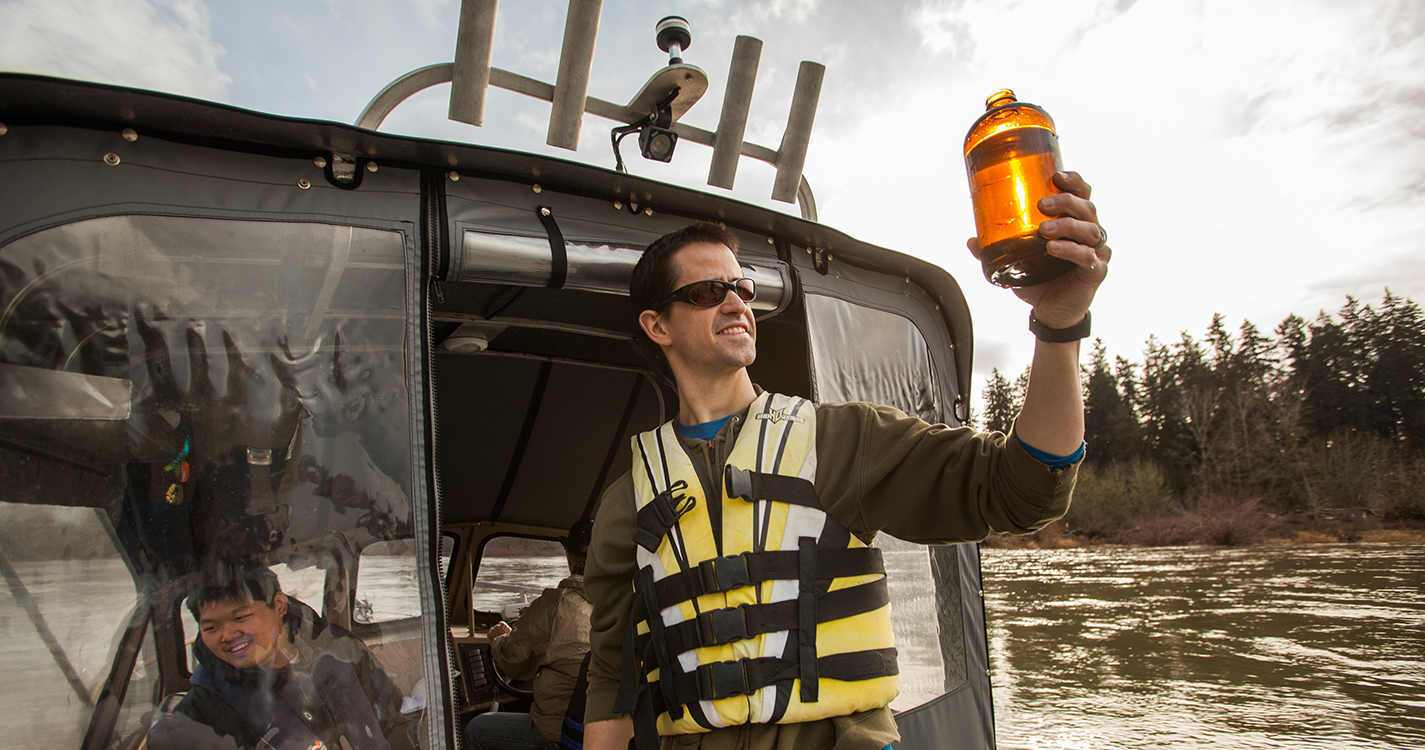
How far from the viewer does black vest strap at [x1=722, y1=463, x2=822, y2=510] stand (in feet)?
5.51

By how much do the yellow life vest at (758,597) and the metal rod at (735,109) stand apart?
320 cm

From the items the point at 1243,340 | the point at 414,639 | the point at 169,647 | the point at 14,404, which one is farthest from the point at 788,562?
the point at 1243,340

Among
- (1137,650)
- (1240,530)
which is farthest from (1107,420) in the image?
(1137,650)

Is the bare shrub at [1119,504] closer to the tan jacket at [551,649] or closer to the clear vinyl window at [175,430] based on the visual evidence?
the tan jacket at [551,649]

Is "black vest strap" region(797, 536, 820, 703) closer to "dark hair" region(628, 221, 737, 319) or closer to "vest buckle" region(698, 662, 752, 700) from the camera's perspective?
"vest buckle" region(698, 662, 752, 700)

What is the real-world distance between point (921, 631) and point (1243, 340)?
70647mm

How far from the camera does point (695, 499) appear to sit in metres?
1.75

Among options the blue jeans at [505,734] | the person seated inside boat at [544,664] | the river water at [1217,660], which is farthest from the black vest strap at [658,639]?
the river water at [1217,660]

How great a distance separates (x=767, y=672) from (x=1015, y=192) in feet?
3.52

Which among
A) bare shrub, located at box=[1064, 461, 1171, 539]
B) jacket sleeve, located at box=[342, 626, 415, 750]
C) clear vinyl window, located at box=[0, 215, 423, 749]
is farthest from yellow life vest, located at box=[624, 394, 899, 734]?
bare shrub, located at box=[1064, 461, 1171, 539]

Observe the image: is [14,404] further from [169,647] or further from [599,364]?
[599,364]

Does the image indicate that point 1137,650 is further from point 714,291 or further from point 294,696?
point 294,696

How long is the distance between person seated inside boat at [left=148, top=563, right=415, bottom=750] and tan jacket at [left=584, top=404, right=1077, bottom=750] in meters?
0.64

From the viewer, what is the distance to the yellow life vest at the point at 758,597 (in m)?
1.56
